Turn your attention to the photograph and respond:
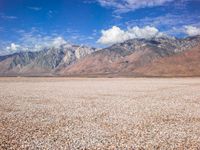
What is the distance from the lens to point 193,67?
190 meters

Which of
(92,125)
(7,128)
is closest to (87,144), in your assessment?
(92,125)

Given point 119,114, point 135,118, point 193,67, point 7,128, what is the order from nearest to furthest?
point 7,128
point 135,118
point 119,114
point 193,67

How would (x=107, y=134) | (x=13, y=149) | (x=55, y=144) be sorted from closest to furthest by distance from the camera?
(x=13, y=149) → (x=55, y=144) → (x=107, y=134)

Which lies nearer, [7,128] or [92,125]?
[7,128]

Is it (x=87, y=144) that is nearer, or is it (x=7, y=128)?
(x=87, y=144)

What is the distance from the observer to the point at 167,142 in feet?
45.9

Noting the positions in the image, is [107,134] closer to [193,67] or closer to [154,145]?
[154,145]

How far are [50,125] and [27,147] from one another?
5.16 metres

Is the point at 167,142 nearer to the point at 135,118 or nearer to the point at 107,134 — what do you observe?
the point at 107,134

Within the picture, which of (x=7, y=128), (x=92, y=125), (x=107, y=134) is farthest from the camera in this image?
(x=92, y=125)

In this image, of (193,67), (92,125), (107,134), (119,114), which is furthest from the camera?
(193,67)

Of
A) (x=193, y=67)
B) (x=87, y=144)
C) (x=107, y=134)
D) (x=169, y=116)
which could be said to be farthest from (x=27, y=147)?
(x=193, y=67)

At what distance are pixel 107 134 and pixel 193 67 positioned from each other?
184246mm

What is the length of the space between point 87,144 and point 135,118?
7.64m
